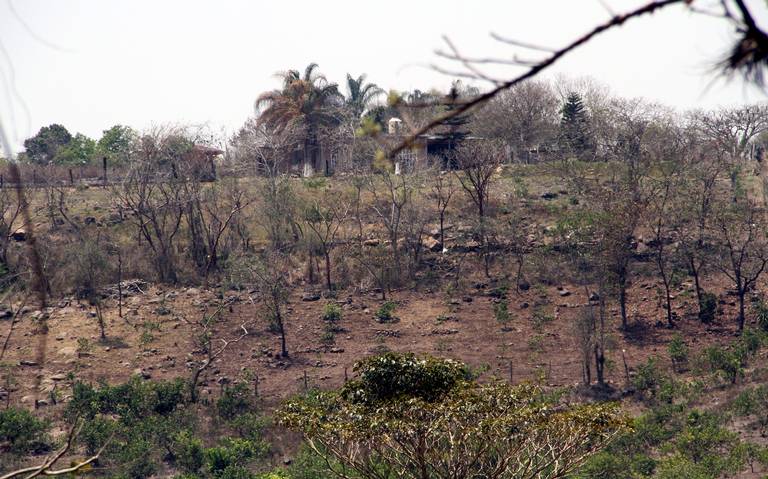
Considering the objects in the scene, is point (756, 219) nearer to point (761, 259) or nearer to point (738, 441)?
point (761, 259)

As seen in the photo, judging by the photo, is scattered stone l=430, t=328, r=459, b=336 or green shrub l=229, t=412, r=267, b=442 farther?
scattered stone l=430, t=328, r=459, b=336

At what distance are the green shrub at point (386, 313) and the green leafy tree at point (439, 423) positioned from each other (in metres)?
10.7

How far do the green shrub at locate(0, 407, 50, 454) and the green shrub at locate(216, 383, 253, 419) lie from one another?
3291mm

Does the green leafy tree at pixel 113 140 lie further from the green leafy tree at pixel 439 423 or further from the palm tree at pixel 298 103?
the green leafy tree at pixel 439 423

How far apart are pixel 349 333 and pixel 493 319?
3.60 metres

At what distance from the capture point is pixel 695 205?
25500mm

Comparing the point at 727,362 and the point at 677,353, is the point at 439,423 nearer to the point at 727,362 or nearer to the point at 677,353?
the point at 727,362

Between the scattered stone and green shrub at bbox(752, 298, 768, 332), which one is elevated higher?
green shrub at bbox(752, 298, 768, 332)

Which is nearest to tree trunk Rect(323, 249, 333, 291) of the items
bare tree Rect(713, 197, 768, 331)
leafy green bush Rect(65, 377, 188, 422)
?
leafy green bush Rect(65, 377, 188, 422)

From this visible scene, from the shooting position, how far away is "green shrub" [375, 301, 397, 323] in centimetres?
2278

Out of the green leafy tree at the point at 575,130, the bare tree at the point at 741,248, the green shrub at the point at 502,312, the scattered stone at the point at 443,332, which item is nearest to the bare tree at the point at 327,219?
the scattered stone at the point at 443,332

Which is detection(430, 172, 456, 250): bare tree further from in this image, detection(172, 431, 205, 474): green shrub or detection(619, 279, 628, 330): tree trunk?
detection(172, 431, 205, 474): green shrub

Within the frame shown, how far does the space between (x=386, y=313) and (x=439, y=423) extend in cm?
1243

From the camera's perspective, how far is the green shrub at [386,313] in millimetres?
22781
